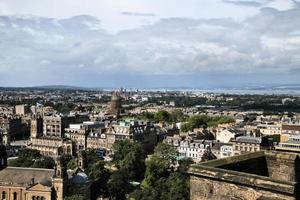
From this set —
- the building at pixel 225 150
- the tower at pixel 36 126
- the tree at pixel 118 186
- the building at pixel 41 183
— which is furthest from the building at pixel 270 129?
the building at pixel 41 183

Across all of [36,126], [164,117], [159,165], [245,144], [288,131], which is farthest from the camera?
[164,117]

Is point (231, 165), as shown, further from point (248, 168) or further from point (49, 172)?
point (49, 172)

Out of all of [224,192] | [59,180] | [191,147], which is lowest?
[191,147]

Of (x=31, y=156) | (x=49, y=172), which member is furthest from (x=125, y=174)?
(x=31, y=156)

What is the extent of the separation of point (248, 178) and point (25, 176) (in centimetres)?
4697

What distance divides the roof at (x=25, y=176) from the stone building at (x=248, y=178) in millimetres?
42621

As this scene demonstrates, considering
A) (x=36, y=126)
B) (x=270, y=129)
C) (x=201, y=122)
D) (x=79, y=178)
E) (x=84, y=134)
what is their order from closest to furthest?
(x=79, y=178) → (x=84, y=134) → (x=270, y=129) → (x=36, y=126) → (x=201, y=122)

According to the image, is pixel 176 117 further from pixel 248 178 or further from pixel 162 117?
pixel 248 178

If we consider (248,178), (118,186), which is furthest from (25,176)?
(248,178)

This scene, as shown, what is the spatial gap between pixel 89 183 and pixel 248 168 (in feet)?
152

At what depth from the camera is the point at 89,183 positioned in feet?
183

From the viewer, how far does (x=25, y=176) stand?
172 feet

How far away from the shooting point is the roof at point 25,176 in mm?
51594

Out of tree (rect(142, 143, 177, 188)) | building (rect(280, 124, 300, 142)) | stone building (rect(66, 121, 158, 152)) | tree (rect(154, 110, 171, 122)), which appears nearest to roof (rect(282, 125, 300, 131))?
building (rect(280, 124, 300, 142))
